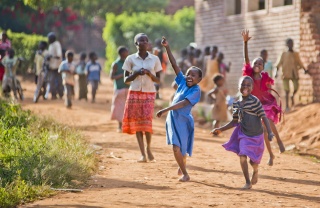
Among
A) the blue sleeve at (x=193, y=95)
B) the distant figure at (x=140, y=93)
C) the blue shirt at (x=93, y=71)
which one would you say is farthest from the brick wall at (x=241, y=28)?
the blue sleeve at (x=193, y=95)

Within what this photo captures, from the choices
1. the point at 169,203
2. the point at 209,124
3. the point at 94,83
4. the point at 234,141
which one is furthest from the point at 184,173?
the point at 94,83

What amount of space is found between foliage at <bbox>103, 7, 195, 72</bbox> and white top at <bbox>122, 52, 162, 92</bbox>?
85.3 ft

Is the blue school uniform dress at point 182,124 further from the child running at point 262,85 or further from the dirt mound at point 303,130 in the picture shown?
the dirt mound at point 303,130

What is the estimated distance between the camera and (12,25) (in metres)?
38.7

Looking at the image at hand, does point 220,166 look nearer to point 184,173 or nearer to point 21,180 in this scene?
point 184,173

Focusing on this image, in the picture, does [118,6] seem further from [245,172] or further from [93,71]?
[245,172]

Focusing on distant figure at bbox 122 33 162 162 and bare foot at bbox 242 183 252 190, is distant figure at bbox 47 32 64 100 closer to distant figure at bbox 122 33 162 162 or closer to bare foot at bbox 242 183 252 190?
distant figure at bbox 122 33 162 162

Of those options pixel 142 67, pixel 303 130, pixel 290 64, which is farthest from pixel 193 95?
pixel 290 64

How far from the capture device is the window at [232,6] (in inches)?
992

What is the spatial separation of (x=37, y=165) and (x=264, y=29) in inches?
594

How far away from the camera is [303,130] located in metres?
15.5

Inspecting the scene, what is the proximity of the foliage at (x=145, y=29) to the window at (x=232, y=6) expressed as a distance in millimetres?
12477

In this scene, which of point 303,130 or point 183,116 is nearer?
point 183,116

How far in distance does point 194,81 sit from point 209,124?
9628 millimetres
